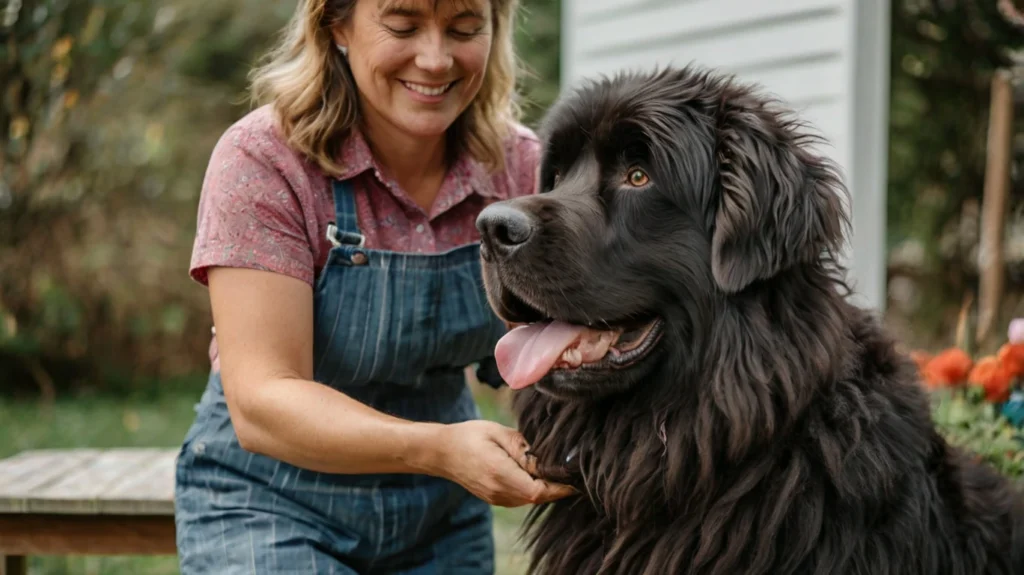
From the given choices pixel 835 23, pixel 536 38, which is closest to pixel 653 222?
pixel 835 23

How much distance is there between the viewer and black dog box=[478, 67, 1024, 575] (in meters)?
2.07

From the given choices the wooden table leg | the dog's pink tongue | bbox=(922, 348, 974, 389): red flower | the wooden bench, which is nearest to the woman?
the dog's pink tongue

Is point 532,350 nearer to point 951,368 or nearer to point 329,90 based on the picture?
point 329,90

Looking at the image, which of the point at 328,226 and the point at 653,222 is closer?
the point at 653,222

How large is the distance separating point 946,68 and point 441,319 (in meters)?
5.29

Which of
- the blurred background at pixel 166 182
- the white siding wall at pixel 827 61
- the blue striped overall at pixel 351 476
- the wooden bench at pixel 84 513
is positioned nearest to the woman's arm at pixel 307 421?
the blue striped overall at pixel 351 476

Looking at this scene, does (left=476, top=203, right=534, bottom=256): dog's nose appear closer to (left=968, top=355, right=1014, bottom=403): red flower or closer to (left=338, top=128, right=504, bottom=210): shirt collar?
(left=338, top=128, right=504, bottom=210): shirt collar

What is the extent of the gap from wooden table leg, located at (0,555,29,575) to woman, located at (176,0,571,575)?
3.05 ft

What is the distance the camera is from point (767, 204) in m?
2.06

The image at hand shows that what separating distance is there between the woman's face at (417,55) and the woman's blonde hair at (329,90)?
0.16 feet

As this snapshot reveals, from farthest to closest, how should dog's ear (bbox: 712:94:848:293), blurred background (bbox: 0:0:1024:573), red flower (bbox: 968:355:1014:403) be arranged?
blurred background (bbox: 0:0:1024:573), red flower (bbox: 968:355:1014:403), dog's ear (bbox: 712:94:848:293)

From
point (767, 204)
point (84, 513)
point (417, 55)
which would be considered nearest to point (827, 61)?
point (417, 55)

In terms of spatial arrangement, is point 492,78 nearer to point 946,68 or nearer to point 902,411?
point 902,411

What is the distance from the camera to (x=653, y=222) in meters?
2.18
